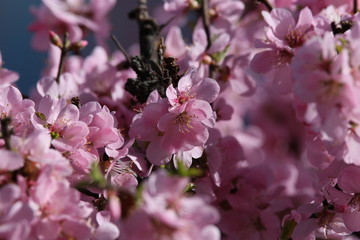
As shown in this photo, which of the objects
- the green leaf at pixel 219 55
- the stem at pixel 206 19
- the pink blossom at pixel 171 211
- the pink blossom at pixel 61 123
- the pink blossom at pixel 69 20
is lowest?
the pink blossom at pixel 69 20

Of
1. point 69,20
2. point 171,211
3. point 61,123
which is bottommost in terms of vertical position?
point 69,20

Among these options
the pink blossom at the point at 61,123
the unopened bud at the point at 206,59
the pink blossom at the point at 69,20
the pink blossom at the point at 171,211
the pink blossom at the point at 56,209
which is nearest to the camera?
the pink blossom at the point at 171,211

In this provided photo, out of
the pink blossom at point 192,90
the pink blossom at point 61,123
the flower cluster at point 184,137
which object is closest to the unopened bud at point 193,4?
the flower cluster at point 184,137

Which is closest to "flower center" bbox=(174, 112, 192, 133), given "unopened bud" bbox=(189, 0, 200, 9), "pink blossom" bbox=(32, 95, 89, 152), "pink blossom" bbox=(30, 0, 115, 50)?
"pink blossom" bbox=(32, 95, 89, 152)

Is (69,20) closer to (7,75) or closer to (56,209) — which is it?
(7,75)

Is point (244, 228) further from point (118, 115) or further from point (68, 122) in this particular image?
point (68, 122)

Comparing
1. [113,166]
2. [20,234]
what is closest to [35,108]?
[113,166]

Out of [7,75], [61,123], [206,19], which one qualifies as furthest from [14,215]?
[206,19]

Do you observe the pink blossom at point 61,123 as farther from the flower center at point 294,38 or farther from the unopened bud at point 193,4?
the unopened bud at point 193,4

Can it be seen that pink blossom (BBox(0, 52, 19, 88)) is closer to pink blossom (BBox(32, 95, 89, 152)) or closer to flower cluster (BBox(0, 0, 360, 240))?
A: flower cluster (BBox(0, 0, 360, 240))
